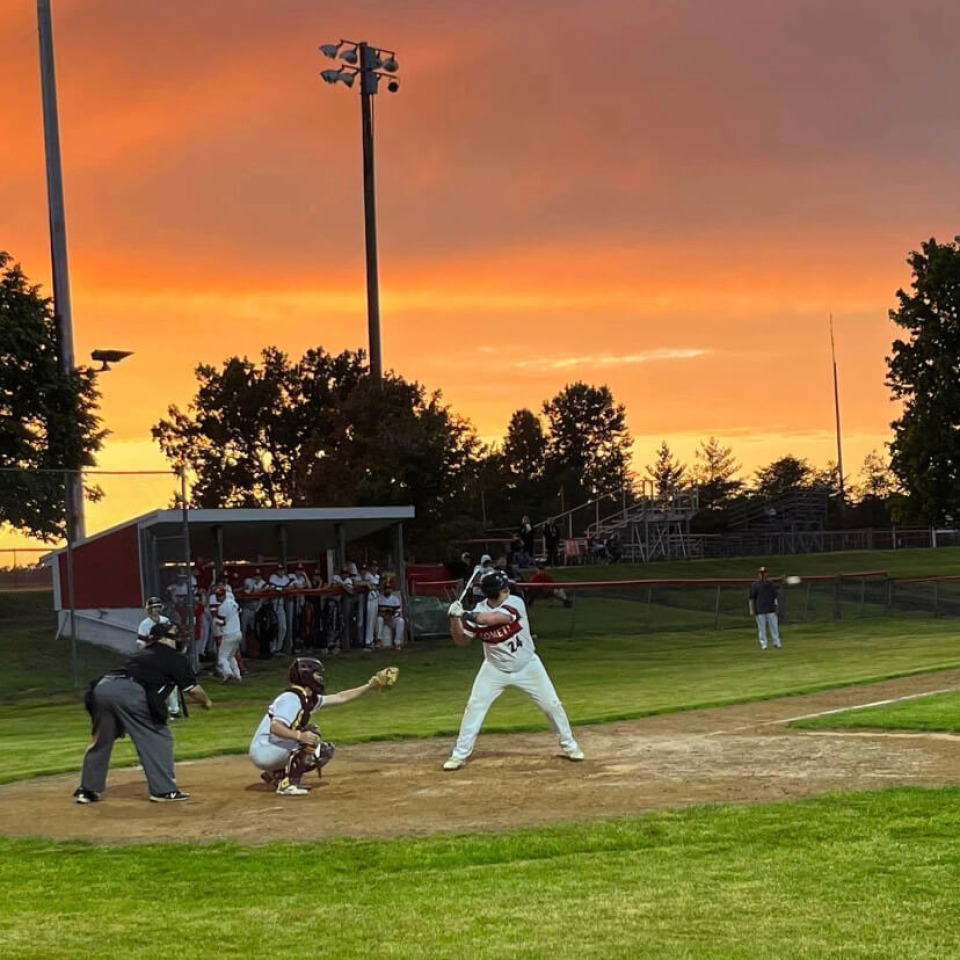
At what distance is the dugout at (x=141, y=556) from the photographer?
3070 centimetres

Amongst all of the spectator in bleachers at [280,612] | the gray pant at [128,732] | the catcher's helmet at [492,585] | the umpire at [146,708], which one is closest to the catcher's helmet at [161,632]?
the umpire at [146,708]

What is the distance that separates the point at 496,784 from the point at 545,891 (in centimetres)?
479

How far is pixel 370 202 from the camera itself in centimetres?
4978

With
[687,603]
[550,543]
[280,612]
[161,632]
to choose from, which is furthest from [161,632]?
Result: [550,543]

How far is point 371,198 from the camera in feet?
164

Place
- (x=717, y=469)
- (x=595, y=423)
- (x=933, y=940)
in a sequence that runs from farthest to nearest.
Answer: (x=595, y=423), (x=717, y=469), (x=933, y=940)

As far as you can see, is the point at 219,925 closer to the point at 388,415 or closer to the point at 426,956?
the point at 426,956

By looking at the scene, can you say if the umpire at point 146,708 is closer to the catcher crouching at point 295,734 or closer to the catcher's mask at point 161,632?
the catcher's mask at point 161,632

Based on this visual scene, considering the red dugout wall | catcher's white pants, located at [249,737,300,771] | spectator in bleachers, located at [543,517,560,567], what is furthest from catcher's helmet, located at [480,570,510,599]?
spectator in bleachers, located at [543,517,560,567]

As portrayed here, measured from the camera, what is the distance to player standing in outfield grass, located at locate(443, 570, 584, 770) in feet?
50.0

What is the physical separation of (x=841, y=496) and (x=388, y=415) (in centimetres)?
5939

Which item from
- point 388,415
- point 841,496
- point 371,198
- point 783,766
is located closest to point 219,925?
point 783,766

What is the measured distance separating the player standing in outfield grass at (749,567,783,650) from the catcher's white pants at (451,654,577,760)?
2156 cm

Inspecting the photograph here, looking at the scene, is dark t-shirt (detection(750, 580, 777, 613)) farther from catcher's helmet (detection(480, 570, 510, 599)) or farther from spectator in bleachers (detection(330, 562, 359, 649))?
catcher's helmet (detection(480, 570, 510, 599))
